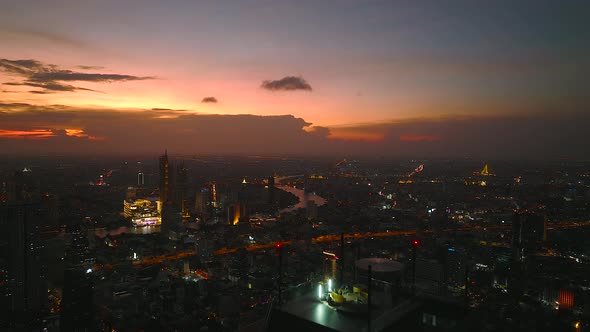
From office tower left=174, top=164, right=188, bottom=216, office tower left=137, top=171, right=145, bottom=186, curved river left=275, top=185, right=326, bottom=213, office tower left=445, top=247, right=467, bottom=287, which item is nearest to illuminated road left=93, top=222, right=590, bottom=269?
office tower left=445, top=247, right=467, bottom=287

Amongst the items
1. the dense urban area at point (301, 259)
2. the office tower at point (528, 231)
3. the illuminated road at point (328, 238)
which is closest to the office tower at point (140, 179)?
the dense urban area at point (301, 259)

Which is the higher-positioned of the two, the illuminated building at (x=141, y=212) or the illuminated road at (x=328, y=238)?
the illuminated road at (x=328, y=238)

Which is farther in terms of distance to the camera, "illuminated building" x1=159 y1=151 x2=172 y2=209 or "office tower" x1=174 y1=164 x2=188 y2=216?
"illuminated building" x1=159 y1=151 x2=172 y2=209

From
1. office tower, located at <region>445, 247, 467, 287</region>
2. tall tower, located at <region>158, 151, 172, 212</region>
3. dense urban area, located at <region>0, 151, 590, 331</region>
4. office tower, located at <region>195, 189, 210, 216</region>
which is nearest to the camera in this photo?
dense urban area, located at <region>0, 151, 590, 331</region>

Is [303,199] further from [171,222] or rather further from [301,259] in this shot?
[301,259]

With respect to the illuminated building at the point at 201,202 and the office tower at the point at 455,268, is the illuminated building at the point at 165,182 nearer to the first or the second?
the illuminated building at the point at 201,202

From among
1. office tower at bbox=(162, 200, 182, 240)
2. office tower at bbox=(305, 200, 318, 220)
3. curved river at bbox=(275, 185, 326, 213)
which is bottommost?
curved river at bbox=(275, 185, 326, 213)

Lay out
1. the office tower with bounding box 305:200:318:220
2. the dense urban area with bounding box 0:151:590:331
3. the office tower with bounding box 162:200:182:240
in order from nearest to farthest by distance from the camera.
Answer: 1. the dense urban area with bounding box 0:151:590:331
2. the office tower with bounding box 162:200:182:240
3. the office tower with bounding box 305:200:318:220

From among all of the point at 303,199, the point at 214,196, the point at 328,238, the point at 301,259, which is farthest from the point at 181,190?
the point at 301,259

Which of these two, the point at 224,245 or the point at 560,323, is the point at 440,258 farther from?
the point at 224,245

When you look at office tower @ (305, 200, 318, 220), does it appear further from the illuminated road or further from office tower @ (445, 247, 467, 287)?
office tower @ (445, 247, 467, 287)
